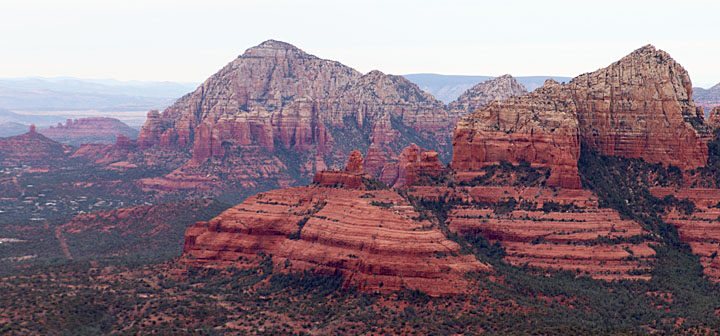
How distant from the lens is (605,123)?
17188 centimetres

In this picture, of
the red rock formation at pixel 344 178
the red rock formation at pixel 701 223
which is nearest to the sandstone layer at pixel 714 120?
the red rock formation at pixel 701 223

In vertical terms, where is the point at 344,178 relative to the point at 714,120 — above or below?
below

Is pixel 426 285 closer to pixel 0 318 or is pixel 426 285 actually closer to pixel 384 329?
pixel 384 329

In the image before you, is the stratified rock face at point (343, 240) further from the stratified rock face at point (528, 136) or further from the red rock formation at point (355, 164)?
the stratified rock face at point (528, 136)

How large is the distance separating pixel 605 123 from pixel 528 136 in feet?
45.6

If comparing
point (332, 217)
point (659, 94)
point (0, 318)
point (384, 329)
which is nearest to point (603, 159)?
point (659, 94)

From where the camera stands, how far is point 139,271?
14388cm

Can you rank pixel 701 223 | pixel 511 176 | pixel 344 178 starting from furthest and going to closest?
pixel 511 176
pixel 701 223
pixel 344 178

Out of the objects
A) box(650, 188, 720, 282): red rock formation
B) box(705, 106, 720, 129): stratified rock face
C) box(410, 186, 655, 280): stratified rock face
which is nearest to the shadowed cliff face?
box(705, 106, 720, 129): stratified rock face

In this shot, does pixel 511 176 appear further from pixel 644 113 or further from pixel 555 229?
pixel 644 113

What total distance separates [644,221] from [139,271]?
235ft

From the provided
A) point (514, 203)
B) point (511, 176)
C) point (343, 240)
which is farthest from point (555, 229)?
point (343, 240)

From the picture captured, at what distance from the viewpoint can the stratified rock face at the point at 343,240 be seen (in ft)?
412

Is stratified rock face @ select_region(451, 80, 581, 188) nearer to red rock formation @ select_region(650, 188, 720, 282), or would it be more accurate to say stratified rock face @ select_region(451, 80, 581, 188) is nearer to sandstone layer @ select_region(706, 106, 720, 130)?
red rock formation @ select_region(650, 188, 720, 282)
